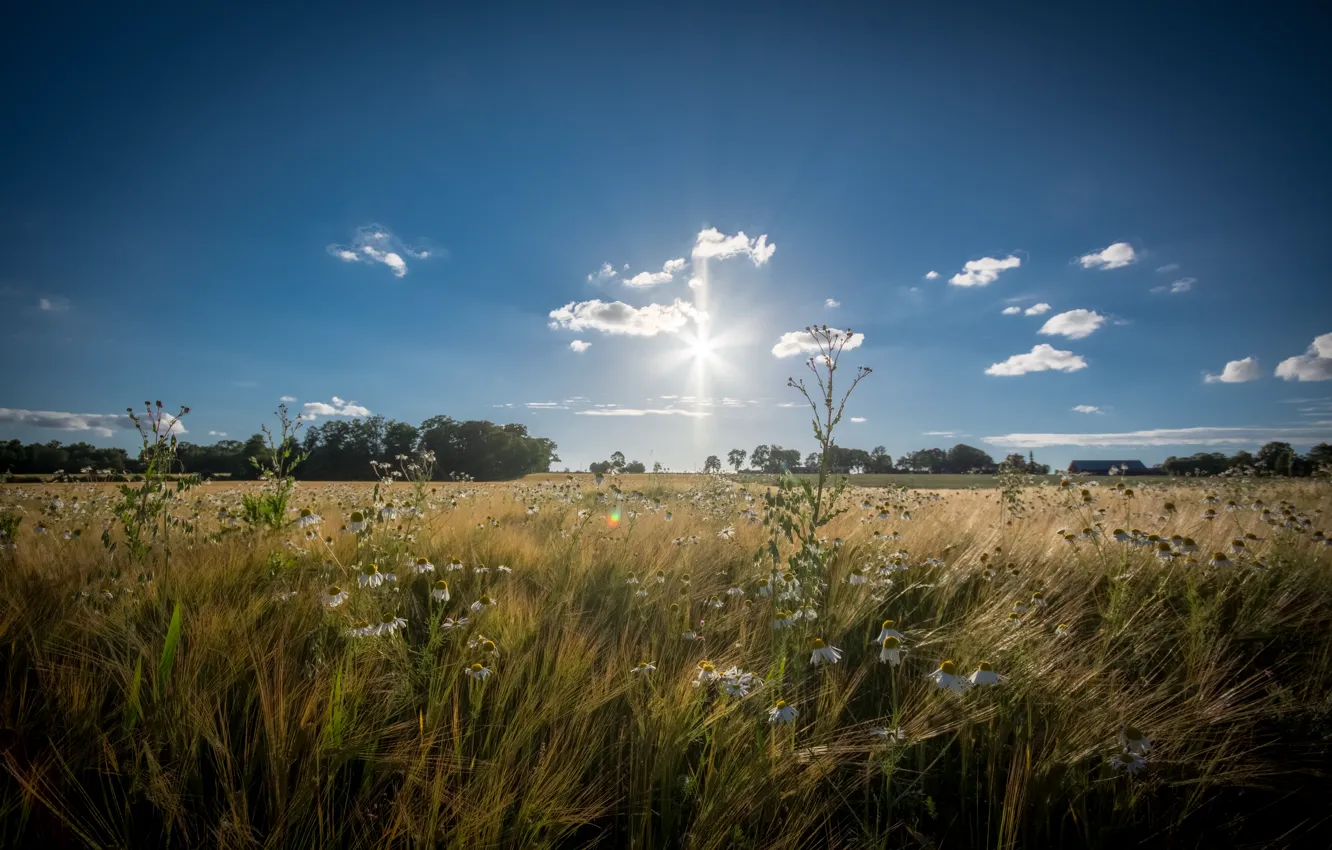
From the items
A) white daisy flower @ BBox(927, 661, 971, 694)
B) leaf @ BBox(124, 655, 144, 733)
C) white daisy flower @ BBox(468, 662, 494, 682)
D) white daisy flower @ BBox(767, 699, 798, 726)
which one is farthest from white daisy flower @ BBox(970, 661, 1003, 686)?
leaf @ BBox(124, 655, 144, 733)

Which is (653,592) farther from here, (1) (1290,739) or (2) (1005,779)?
(1) (1290,739)

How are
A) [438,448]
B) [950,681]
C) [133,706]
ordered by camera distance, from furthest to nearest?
[438,448]
[950,681]
[133,706]

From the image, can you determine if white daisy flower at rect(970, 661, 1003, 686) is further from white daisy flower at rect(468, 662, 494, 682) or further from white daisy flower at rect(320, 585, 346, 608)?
white daisy flower at rect(320, 585, 346, 608)

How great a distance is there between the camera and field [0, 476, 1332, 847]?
167 cm

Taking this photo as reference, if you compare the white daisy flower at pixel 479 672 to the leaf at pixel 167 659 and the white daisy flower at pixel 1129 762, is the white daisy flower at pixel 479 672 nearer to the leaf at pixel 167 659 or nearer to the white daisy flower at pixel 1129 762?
the leaf at pixel 167 659

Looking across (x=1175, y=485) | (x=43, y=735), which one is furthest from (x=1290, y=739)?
(x=1175, y=485)

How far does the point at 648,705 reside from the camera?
85.5 inches

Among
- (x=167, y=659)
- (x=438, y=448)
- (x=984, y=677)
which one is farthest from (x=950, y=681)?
(x=438, y=448)

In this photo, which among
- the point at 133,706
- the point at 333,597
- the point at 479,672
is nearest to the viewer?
the point at 133,706

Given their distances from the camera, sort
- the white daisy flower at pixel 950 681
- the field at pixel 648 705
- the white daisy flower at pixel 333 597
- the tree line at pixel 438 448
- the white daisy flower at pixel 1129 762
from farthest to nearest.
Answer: the tree line at pixel 438 448, the white daisy flower at pixel 333 597, the white daisy flower at pixel 950 681, the white daisy flower at pixel 1129 762, the field at pixel 648 705

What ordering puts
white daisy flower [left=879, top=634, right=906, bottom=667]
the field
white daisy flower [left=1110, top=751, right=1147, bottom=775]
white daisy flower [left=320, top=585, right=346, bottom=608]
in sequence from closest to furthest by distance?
the field
white daisy flower [left=1110, top=751, right=1147, bottom=775]
white daisy flower [left=879, top=634, right=906, bottom=667]
white daisy flower [left=320, top=585, right=346, bottom=608]

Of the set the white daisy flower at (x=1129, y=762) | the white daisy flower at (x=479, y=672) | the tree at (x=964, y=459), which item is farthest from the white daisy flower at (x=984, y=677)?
the tree at (x=964, y=459)

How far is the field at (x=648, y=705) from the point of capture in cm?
167

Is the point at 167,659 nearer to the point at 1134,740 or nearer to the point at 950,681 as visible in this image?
the point at 950,681
